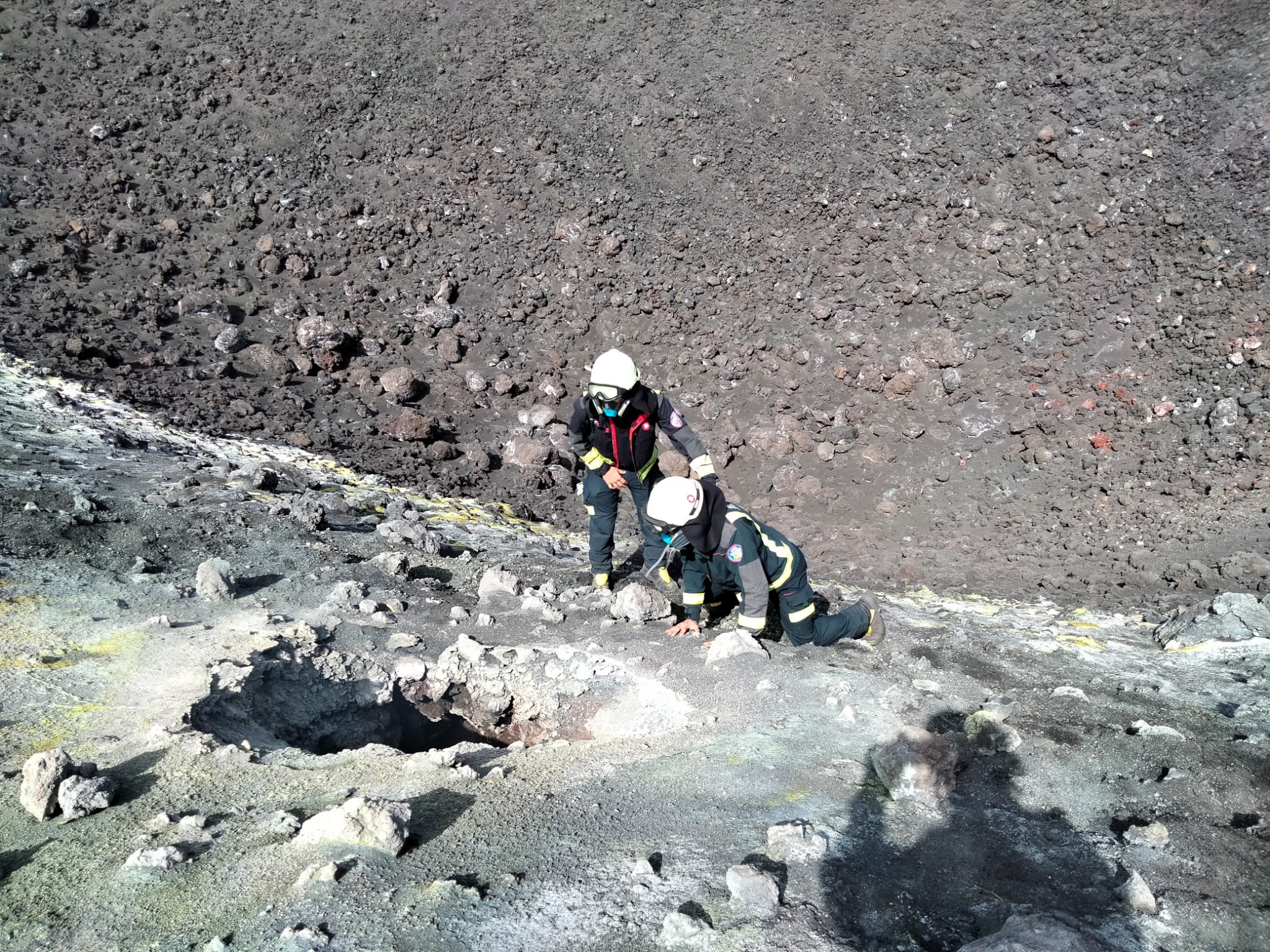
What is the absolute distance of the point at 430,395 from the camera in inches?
362

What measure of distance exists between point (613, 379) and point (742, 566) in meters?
1.46

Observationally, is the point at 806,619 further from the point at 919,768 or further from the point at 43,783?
the point at 43,783

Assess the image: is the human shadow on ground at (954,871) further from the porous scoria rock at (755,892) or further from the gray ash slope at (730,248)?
the gray ash slope at (730,248)

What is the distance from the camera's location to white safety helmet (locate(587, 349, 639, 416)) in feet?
16.9

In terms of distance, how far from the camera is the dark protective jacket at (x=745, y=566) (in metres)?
4.61

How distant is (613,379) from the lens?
515cm

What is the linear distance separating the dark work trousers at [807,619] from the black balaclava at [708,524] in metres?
→ 0.58

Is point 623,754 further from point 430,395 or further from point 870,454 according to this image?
point 430,395

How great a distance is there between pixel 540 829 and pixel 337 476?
502 cm

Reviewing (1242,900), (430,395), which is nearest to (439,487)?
(430,395)

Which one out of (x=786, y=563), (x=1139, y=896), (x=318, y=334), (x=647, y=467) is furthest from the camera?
(x=318, y=334)

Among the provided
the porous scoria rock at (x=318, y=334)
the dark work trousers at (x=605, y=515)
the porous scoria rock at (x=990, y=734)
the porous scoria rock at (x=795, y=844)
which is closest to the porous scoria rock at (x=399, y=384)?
the porous scoria rock at (x=318, y=334)

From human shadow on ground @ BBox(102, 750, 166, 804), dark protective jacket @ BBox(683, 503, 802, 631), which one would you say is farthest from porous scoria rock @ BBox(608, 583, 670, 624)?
human shadow on ground @ BBox(102, 750, 166, 804)

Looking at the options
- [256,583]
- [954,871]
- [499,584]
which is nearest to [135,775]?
[256,583]
